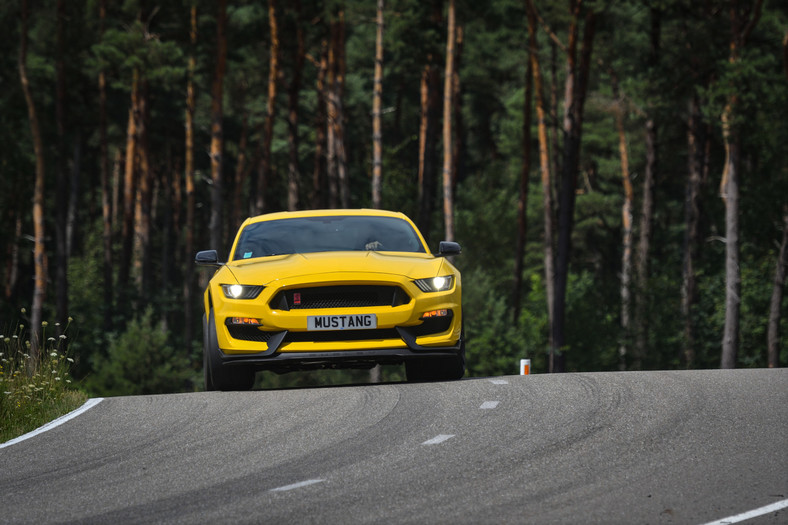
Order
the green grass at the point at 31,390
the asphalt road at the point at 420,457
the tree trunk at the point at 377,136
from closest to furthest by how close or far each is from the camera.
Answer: the asphalt road at the point at 420,457, the green grass at the point at 31,390, the tree trunk at the point at 377,136

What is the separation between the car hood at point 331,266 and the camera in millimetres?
11609

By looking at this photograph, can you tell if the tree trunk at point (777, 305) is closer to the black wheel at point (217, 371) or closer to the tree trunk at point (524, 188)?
the tree trunk at point (524, 188)

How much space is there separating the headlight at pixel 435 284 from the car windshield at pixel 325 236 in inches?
47.2

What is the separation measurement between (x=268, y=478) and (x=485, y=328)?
31253 mm

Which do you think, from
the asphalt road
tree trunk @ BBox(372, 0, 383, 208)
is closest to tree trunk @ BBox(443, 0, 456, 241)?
tree trunk @ BBox(372, 0, 383, 208)

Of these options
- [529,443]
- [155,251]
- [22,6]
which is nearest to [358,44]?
[22,6]

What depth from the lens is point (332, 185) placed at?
149 ft

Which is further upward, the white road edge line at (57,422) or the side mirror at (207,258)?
the side mirror at (207,258)

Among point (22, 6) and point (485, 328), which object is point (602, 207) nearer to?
point (485, 328)

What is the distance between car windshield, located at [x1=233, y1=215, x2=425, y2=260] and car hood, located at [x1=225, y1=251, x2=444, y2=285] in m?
0.48

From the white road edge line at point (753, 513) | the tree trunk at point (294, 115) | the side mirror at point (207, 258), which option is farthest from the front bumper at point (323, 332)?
the tree trunk at point (294, 115)

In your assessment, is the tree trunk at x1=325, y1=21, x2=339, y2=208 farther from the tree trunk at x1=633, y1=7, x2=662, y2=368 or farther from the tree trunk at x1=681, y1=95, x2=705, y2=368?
the tree trunk at x1=681, y1=95, x2=705, y2=368

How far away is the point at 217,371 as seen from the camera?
1207 centimetres

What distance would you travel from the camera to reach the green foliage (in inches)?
1391
